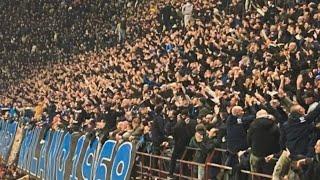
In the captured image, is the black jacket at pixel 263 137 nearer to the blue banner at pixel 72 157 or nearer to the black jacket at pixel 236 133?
the black jacket at pixel 236 133

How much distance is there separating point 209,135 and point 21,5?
44.9 m

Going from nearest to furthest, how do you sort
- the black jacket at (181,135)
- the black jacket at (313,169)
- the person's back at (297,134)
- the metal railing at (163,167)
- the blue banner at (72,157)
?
the black jacket at (313,169)
the person's back at (297,134)
the metal railing at (163,167)
the black jacket at (181,135)
the blue banner at (72,157)

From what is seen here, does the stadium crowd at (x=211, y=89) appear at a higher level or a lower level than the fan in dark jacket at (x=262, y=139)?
higher

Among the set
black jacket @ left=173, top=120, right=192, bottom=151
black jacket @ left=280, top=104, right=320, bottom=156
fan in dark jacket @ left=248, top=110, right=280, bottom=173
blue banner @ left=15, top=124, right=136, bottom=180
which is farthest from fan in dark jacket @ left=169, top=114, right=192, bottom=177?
black jacket @ left=280, top=104, right=320, bottom=156

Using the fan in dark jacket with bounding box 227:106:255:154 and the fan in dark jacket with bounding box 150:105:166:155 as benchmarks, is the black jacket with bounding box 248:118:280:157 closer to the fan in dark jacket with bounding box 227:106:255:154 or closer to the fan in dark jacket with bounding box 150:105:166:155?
the fan in dark jacket with bounding box 227:106:255:154

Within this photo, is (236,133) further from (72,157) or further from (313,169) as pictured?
(72,157)

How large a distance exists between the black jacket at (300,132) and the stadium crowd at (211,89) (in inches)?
0.5

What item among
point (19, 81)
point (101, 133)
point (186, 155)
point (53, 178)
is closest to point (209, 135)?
point (186, 155)

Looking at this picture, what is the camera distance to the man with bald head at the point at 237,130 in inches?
466

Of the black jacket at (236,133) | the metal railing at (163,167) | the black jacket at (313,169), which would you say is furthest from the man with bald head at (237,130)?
the black jacket at (313,169)

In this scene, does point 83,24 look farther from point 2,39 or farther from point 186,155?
point 186,155

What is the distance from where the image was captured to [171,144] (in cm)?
1426

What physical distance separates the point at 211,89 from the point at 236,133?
14.2 ft

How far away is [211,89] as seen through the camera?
16.2m
